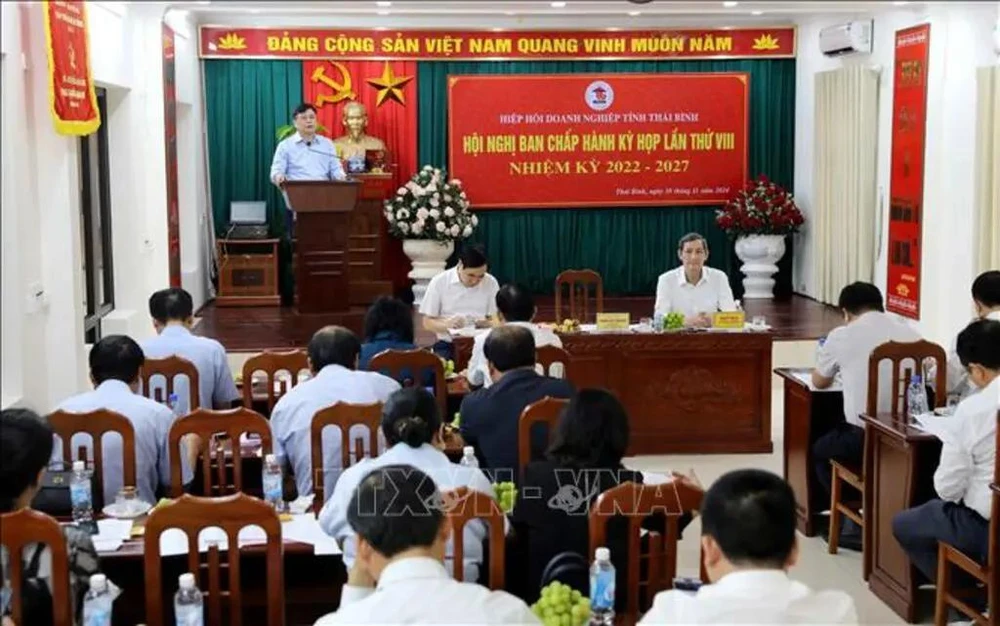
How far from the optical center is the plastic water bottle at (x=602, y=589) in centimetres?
288

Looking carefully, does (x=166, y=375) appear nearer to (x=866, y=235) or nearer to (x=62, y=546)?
(x=62, y=546)

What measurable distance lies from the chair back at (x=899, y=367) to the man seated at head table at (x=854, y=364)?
8 cm

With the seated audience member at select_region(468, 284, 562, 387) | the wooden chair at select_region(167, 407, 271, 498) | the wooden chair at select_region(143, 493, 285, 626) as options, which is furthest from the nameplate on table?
the wooden chair at select_region(143, 493, 285, 626)

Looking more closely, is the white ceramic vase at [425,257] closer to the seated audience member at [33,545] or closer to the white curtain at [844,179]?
the white curtain at [844,179]

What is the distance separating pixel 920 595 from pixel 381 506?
298cm

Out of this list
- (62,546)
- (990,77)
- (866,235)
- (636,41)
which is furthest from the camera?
(636,41)

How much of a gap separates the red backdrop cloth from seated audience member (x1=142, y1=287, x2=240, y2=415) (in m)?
6.15

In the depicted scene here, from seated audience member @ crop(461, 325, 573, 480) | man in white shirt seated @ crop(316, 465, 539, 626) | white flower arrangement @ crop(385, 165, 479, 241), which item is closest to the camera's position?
man in white shirt seated @ crop(316, 465, 539, 626)

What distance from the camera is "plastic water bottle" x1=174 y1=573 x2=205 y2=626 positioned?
281 cm

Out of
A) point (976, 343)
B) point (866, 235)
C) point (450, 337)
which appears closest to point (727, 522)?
point (976, 343)

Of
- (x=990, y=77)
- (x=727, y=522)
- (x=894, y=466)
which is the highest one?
(x=990, y=77)

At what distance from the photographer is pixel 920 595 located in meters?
4.74

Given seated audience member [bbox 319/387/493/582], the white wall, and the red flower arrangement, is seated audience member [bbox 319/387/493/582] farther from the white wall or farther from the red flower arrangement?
the red flower arrangement

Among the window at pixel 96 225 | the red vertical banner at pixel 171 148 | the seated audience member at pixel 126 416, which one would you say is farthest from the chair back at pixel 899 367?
the red vertical banner at pixel 171 148
